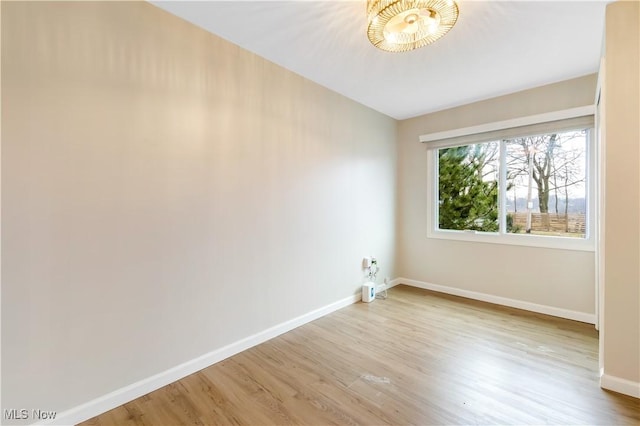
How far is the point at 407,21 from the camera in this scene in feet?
5.35

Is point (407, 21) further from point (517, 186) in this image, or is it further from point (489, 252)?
point (489, 252)

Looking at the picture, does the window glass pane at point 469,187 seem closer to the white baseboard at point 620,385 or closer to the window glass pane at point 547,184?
the window glass pane at point 547,184

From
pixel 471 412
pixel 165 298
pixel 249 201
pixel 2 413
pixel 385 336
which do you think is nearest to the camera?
pixel 2 413

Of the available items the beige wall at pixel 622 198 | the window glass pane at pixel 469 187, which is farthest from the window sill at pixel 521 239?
the beige wall at pixel 622 198

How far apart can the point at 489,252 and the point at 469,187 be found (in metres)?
0.89

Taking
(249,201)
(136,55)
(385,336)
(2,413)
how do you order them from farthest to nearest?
(385,336) → (249,201) → (136,55) → (2,413)

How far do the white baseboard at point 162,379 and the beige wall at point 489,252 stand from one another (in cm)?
213

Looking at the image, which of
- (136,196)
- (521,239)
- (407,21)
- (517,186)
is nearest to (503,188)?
(517,186)

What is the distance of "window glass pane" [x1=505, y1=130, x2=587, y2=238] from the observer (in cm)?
296

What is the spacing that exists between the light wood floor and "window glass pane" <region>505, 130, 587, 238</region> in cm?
106

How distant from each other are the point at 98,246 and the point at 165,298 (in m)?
0.54

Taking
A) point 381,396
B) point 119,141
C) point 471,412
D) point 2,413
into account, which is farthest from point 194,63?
point 471,412

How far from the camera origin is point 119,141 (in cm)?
171

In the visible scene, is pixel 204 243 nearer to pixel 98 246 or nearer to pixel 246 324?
pixel 98 246
